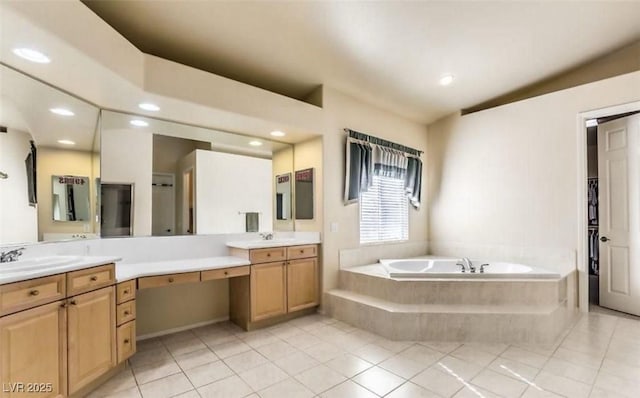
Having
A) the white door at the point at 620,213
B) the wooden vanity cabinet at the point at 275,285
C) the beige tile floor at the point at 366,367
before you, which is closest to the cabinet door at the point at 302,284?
the wooden vanity cabinet at the point at 275,285

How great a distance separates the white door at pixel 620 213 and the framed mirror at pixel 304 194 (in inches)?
151

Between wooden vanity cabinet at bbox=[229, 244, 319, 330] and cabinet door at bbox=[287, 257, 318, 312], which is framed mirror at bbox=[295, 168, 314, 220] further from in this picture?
cabinet door at bbox=[287, 257, 318, 312]

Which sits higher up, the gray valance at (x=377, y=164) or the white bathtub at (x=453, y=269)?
the gray valance at (x=377, y=164)

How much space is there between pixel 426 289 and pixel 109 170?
131 inches

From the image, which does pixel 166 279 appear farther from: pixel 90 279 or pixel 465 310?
pixel 465 310

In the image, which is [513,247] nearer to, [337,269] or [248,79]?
[337,269]

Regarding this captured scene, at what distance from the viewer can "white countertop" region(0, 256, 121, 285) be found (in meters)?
1.65

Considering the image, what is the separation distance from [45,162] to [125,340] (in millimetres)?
1529

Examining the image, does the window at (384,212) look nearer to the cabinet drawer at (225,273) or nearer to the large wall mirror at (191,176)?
the large wall mirror at (191,176)

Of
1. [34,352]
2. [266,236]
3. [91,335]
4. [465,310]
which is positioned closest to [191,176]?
[266,236]

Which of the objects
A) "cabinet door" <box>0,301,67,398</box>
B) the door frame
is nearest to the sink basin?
"cabinet door" <box>0,301,67,398</box>

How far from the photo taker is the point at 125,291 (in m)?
2.37

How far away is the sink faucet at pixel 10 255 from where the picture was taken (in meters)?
1.96

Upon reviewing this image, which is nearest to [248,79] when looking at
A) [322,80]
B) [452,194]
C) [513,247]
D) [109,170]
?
[322,80]
